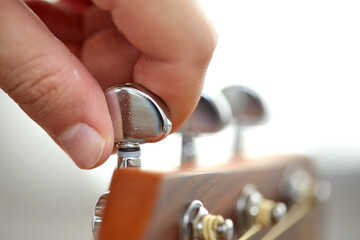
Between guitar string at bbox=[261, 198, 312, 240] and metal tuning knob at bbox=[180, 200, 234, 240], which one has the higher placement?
metal tuning knob at bbox=[180, 200, 234, 240]

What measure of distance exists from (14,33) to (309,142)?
6.19ft

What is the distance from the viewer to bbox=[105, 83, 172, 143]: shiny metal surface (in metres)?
0.44

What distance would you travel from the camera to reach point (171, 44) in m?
0.46

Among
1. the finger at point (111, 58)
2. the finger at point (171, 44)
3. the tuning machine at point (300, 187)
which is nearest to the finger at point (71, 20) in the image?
the finger at point (111, 58)

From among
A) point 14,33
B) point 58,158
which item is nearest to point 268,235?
point 14,33

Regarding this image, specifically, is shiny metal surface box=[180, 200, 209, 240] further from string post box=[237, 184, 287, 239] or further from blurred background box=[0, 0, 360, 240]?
blurred background box=[0, 0, 360, 240]

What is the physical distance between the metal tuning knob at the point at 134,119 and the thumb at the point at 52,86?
0.01 meters

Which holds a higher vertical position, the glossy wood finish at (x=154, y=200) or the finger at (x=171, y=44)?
the finger at (x=171, y=44)

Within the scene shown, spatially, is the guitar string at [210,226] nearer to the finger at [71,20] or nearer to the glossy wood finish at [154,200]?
the glossy wood finish at [154,200]

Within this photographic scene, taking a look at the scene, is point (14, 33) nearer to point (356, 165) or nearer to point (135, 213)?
point (135, 213)

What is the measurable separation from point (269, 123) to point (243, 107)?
81 centimetres

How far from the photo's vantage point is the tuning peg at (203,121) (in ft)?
2.28

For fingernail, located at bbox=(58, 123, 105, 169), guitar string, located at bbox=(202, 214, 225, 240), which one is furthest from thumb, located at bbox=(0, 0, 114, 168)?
guitar string, located at bbox=(202, 214, 225, 240)

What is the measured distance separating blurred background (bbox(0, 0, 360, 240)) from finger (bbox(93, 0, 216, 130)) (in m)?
0.82
